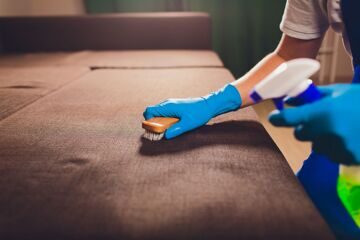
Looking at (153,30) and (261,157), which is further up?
(261,157)

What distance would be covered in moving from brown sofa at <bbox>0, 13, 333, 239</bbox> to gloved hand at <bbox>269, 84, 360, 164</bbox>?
0.27 ft

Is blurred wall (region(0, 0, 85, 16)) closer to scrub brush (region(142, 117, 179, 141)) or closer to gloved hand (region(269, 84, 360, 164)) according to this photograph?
scrub brush (region(142, 117, 179, 141))

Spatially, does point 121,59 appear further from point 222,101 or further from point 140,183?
point 140,183

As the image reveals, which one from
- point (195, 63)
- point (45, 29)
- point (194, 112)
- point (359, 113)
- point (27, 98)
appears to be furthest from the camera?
point (45, 29)

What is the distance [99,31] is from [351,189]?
1.78 m

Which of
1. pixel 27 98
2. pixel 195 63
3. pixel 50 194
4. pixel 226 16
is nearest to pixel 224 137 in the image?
pixel 50 194

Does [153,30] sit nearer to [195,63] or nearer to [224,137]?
[195,63]

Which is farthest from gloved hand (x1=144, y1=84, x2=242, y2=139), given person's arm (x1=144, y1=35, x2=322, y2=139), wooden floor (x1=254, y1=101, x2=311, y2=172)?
wooden floor (x1=254, y1=101, x2=311, y2=172)

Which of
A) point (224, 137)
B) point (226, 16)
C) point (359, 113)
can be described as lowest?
point (226, 16)

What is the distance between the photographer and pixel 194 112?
69 cm

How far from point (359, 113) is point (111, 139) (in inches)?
16.1

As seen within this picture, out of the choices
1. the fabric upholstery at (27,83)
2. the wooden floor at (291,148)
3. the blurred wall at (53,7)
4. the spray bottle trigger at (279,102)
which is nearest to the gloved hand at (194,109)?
the spray bottle trigger at (279,102)

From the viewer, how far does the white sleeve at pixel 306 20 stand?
85cm

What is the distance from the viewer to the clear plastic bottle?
59cm
